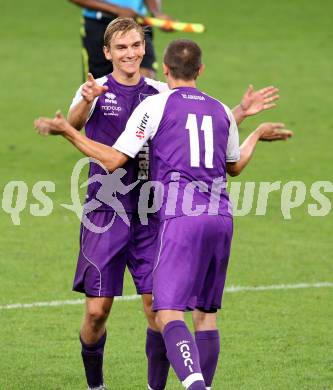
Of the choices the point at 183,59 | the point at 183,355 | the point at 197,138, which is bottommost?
the point at 183,355

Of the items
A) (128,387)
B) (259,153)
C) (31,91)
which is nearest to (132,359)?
(128,387)

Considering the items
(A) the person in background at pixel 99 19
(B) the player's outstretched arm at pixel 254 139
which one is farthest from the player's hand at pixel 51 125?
(A) the person in background at pixel 99 19

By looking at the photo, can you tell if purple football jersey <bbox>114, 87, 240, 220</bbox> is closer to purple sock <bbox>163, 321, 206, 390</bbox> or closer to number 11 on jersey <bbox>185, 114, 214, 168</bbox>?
number 11 on jersey <bbox>185, 114, 214, 168</bbox>

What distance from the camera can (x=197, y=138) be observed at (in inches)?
281

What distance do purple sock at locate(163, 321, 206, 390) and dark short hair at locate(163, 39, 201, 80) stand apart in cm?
142

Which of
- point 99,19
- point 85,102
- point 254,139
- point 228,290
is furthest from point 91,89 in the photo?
point 99,19

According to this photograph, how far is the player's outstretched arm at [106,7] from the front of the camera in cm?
1391

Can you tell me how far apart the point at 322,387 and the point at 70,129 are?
242cm

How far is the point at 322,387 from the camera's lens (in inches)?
316

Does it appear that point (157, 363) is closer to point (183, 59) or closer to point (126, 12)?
point (183, 59)

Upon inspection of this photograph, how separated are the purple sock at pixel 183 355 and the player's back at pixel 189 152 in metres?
0.66

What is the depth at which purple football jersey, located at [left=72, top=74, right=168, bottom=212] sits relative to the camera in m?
7.71

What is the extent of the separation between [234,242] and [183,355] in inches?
205

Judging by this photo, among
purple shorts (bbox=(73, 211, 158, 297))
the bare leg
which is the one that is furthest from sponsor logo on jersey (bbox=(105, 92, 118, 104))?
the bare leg
